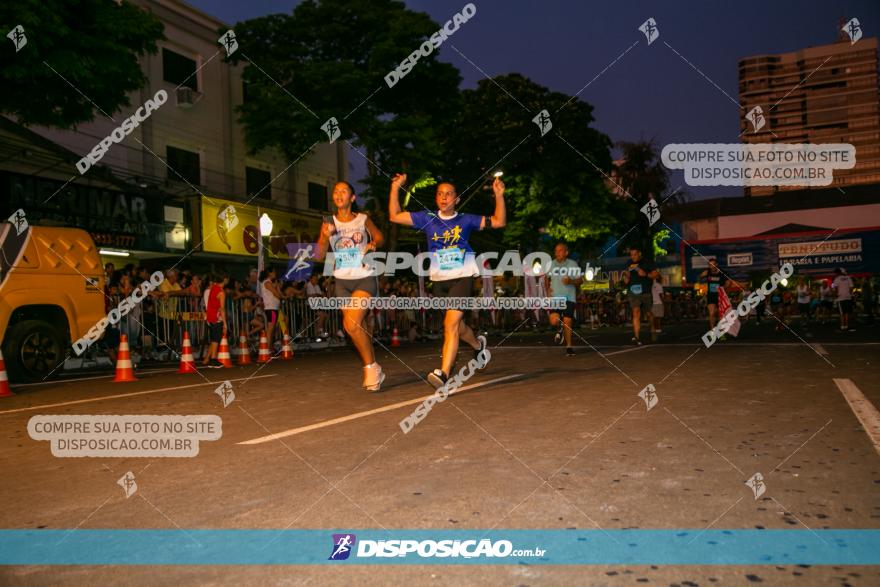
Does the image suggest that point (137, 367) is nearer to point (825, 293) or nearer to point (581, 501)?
point (581, 501)

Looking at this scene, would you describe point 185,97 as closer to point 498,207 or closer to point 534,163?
point 534,163

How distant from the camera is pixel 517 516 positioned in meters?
3.02

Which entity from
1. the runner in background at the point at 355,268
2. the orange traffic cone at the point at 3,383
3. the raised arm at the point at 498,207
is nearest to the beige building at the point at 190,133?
the orange traffic cone at the point at 3,383

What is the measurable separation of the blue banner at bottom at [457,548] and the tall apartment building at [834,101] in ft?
487

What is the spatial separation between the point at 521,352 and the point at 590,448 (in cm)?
846

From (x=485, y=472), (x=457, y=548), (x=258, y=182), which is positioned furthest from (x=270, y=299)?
(x=258, y=182)

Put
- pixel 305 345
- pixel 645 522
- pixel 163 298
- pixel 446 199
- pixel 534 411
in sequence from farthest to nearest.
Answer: pixel 305 345 < pixel 163 298 < pixel 446 199 < pixel 534 411 < pixel 645 522

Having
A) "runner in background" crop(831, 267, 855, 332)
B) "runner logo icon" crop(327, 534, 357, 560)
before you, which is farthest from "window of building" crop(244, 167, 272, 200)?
"runner logo icon" crop(327, 534, 357, 560)

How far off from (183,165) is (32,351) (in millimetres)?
17586

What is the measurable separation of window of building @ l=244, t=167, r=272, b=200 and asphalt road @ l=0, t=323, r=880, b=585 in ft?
75.8

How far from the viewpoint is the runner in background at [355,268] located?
24.4 ft

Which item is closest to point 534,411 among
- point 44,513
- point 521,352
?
point 44,513

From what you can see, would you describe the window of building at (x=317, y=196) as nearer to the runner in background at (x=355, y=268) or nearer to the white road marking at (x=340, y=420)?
the runner in background at (x=355, y=268)

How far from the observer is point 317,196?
111 feet
